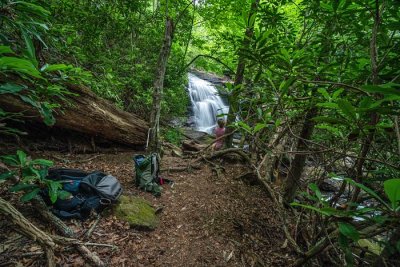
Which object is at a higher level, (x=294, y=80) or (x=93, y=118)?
(x=294, y=80)

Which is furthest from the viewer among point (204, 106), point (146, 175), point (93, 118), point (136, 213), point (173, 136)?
point (204, 106)

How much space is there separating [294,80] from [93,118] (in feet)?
15.5

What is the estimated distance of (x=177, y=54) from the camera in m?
9.10

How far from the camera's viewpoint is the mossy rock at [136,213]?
3301mm

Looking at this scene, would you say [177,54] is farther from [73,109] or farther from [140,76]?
[73,109]

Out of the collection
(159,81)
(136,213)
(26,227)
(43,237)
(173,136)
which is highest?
(159,81)

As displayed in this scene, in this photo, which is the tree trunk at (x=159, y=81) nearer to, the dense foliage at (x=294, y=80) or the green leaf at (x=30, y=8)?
the dense foliage at (x=294, y=80)

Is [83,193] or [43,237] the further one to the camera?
[83,193]

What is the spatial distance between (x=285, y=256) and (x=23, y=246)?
11.3 feet

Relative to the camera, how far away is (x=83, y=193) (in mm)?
3279

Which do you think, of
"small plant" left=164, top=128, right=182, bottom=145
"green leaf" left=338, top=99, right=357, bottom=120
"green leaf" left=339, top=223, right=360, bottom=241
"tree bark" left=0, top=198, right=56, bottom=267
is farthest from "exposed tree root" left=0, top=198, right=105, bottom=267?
"small plant" left=164, top=128, right=182, bottom=145

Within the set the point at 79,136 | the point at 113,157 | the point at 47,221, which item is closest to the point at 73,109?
the point at 79,136

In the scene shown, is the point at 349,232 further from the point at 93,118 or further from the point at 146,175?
the point at 93,118

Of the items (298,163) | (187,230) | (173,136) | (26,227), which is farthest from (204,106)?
(26,227)
